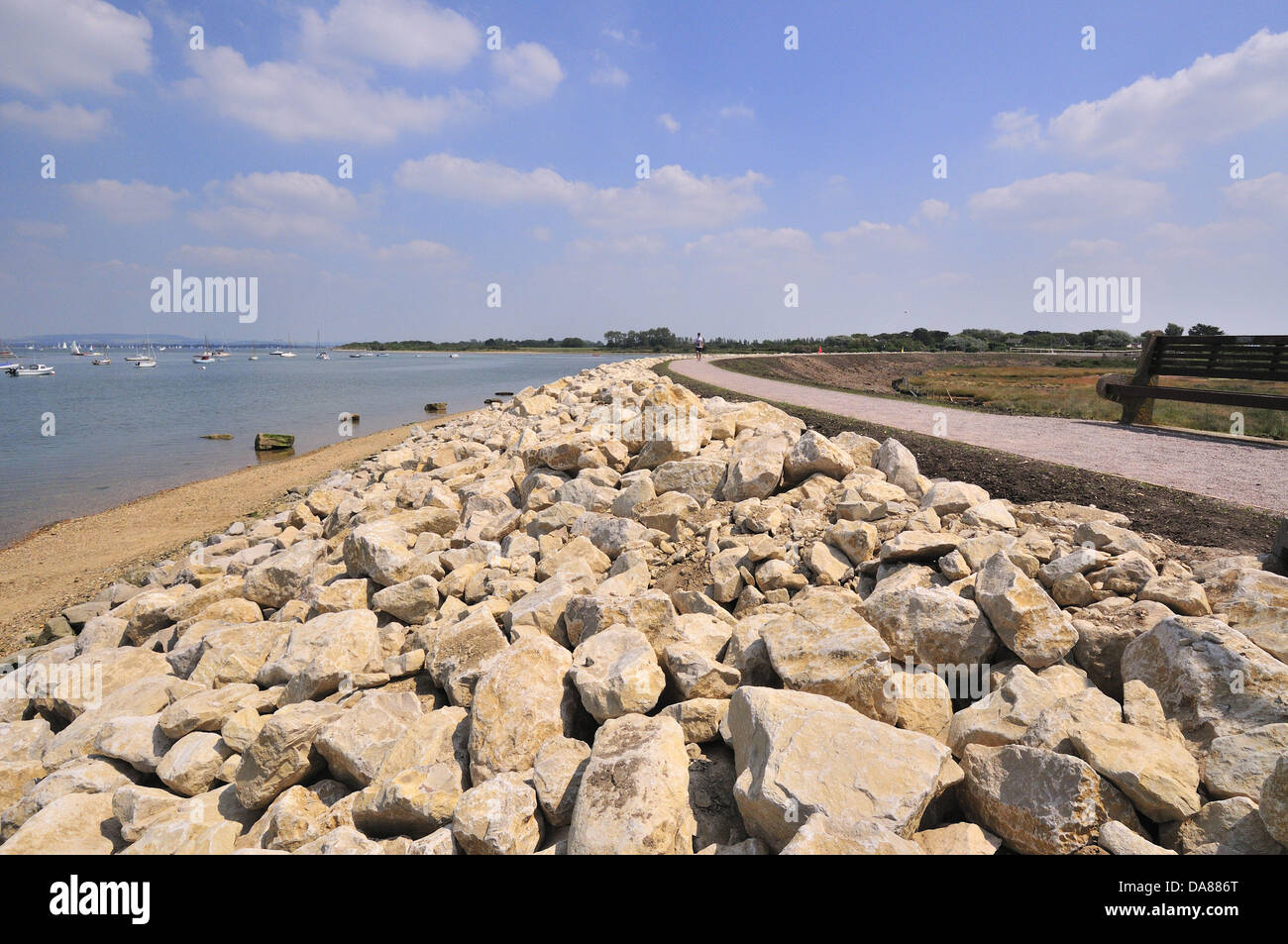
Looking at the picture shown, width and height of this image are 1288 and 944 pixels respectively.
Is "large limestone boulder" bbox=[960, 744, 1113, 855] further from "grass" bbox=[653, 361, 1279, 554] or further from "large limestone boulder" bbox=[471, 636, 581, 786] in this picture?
"grass" bbox=[653, 361, 1279, 554]

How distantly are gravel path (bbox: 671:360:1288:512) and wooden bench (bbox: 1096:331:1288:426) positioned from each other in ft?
2.49

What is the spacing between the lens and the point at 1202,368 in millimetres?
10422

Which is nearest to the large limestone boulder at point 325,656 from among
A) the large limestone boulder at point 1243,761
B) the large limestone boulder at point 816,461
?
the large limestone boulder at point 816,461

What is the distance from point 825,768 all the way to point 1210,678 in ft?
6.53

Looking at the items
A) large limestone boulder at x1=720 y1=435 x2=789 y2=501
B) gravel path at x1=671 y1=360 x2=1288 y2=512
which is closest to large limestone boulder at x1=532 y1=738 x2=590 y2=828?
large limestone boulder at x1=720 y1=435 x2=789 y2=501

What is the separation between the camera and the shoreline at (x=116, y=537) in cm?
907

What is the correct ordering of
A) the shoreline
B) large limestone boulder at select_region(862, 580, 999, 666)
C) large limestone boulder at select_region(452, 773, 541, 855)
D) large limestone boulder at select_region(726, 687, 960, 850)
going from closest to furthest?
1. large limestone boulder at select_region(726, 687, 960, 850)
2. large limestone boulder at select_region(452, 773, 541, 855)
3. large limestone boulder at select_region(862, 580, 999, 666)
4. the shoreline

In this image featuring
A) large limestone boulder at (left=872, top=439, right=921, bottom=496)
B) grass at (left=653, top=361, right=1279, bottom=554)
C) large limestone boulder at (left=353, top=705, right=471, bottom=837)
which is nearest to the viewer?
large limestone boulder at (left=353, top=705, right=471, bottom=837)

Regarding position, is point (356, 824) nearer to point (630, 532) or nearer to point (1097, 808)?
point (630, 532)

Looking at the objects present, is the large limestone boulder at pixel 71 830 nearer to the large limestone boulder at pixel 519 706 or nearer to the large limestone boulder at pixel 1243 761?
the large limestone boulder at pixel 519 706

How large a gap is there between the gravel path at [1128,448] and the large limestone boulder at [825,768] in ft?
16.3

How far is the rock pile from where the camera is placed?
250 cm

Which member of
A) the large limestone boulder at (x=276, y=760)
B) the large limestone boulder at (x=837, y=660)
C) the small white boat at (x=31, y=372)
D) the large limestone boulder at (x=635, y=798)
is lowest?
the large limestone boulder at (x=276, y=760)
